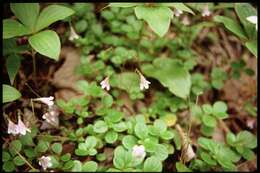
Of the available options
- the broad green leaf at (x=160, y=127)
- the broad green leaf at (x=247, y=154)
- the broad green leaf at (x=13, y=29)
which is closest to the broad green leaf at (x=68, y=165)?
the broad green leaf at (x=160, y=127)

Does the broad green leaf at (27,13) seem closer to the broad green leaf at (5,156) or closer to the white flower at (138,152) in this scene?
the broad green leaf at (5,156)

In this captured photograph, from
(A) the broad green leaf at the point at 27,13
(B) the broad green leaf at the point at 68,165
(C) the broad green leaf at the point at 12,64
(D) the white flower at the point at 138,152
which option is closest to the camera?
(D) the white flower at the point at 138,152

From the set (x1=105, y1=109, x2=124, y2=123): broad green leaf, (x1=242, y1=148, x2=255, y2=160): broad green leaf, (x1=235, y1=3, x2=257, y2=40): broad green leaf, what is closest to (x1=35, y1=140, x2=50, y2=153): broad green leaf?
(x1=105, y1=109, x2=124, y2=123): broad green leaf

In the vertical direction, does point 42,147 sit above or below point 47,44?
below

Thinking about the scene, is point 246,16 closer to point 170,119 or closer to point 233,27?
point 233,27

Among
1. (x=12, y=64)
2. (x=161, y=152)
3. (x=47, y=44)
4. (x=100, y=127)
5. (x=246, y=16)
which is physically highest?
(x=246, y=16)

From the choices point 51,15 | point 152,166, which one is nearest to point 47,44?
point 51,15

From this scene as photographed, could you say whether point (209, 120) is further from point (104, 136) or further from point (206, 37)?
point (206, 37)
